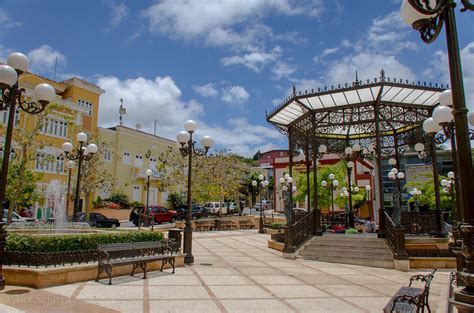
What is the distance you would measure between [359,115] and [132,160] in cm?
2797

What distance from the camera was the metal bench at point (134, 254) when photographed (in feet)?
24.1

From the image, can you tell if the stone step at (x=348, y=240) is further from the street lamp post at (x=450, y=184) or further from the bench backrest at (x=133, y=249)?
the bench backrest at (x=133, y=249)

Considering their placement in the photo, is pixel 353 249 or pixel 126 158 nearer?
pixel 353 249

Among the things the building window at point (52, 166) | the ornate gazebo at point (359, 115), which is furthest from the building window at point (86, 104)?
the ornate gazebo at point (359, 115)

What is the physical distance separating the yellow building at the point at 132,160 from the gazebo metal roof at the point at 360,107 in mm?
21970

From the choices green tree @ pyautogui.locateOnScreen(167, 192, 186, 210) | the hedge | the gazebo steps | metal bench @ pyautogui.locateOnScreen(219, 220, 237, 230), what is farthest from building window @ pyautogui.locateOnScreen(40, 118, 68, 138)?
the gazebo steps

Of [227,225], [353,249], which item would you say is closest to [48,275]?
[353,249]

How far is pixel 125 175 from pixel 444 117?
33.5 m

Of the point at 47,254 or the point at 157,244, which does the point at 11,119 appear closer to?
the point at 47,254

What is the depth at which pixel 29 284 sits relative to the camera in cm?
643

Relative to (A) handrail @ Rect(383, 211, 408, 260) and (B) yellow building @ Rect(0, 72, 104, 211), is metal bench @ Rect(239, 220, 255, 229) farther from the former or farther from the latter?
(A) handrail @ Rect(383, 211, 408, 260)

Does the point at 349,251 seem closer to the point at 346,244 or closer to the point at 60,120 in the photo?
the point at 346,244

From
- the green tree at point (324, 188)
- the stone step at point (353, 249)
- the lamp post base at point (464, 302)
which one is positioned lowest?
the stone step at point (353, 249)

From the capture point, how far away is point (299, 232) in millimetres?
12992
